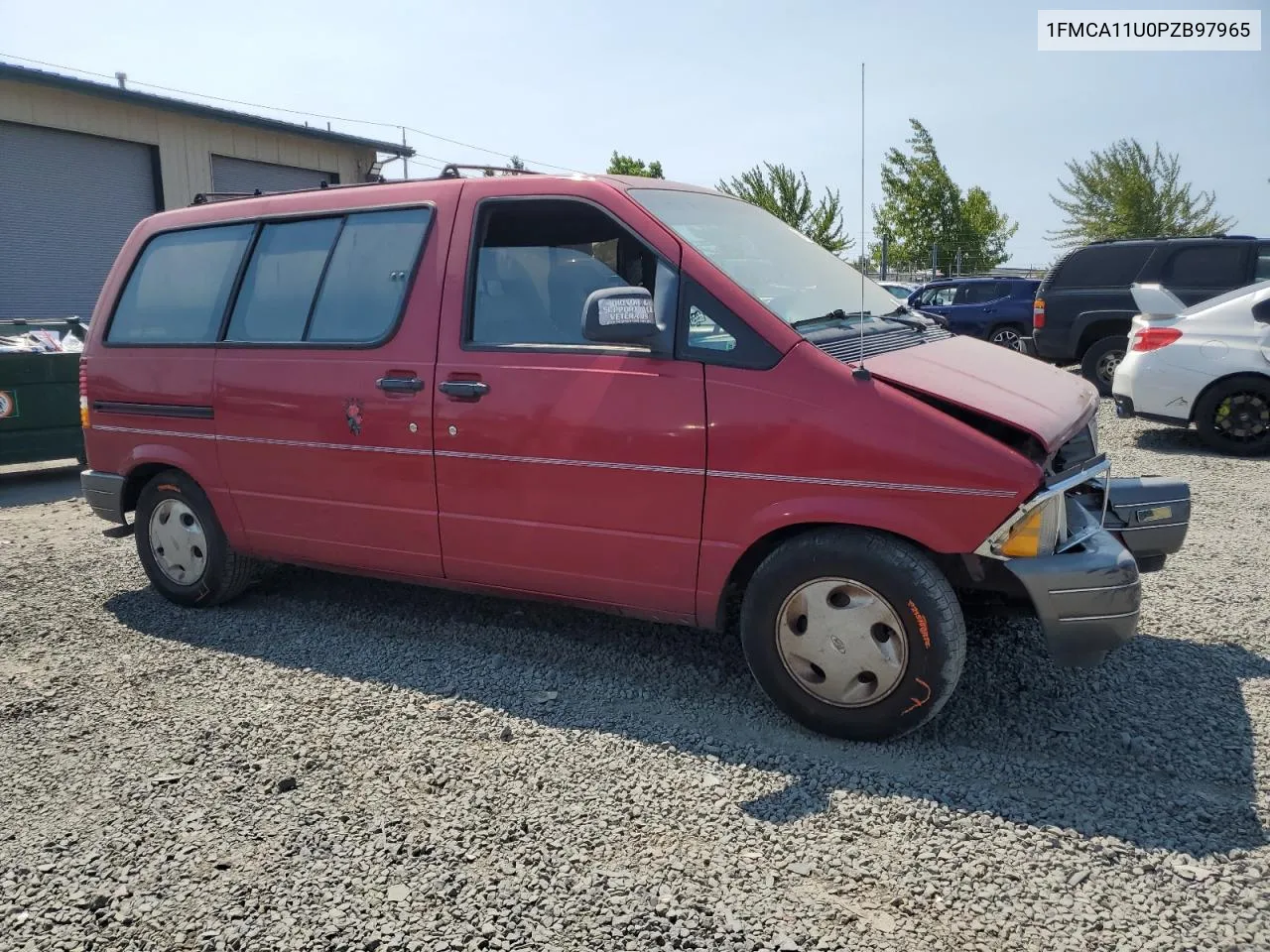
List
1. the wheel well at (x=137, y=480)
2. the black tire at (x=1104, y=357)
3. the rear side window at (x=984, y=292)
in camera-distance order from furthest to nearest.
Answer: the rear side window at (x=984, y=292)
the black tire at (x=1104, y=357)
the wheel well at (x=137, y=480)

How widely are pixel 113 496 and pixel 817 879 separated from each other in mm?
4231

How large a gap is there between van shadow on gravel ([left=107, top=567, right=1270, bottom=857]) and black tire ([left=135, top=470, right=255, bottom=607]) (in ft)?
0.36

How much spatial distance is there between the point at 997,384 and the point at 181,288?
397 centimetres

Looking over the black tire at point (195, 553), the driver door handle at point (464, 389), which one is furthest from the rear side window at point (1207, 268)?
the black tire at point (195, 553)

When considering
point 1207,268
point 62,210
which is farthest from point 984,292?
point 62,210

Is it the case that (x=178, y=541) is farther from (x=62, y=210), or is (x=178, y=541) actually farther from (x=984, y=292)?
(x=984, y=292)

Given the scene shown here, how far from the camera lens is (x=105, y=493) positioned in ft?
17.0

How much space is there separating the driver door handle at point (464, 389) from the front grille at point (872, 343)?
4.34 feet

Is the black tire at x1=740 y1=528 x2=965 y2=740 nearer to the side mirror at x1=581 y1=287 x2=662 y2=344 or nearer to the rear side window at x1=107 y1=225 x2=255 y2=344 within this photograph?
the side mirror at x1=581 y1=287 x2=662 y2=344

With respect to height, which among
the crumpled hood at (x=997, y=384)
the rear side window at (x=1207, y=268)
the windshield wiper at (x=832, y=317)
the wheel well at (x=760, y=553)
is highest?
the rear side window at (x=1207, y=268)

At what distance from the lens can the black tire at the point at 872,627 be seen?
3168mm

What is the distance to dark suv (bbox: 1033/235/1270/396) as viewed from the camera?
454 inches

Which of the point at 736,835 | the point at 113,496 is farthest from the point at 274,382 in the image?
the point at 736,835

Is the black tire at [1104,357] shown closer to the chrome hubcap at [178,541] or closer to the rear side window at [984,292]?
the rear side window at [984,292]
